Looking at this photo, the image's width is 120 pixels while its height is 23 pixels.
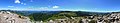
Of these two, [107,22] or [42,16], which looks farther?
[42,16]

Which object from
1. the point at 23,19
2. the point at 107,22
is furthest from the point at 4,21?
the point at 107,22

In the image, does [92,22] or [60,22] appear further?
[60,22]

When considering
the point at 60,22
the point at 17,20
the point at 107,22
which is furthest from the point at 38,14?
the point at 107,22

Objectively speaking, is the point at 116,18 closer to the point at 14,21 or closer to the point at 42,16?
the point at 14,21

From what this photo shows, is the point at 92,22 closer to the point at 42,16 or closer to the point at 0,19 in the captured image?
the point at 0,19

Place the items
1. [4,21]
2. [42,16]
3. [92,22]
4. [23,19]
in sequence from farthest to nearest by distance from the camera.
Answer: [42,16] → [23,19] → [92,22] → [4,21]

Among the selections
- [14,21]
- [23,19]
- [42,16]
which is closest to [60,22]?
[23,19]

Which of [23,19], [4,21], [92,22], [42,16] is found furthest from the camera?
[42,16]
